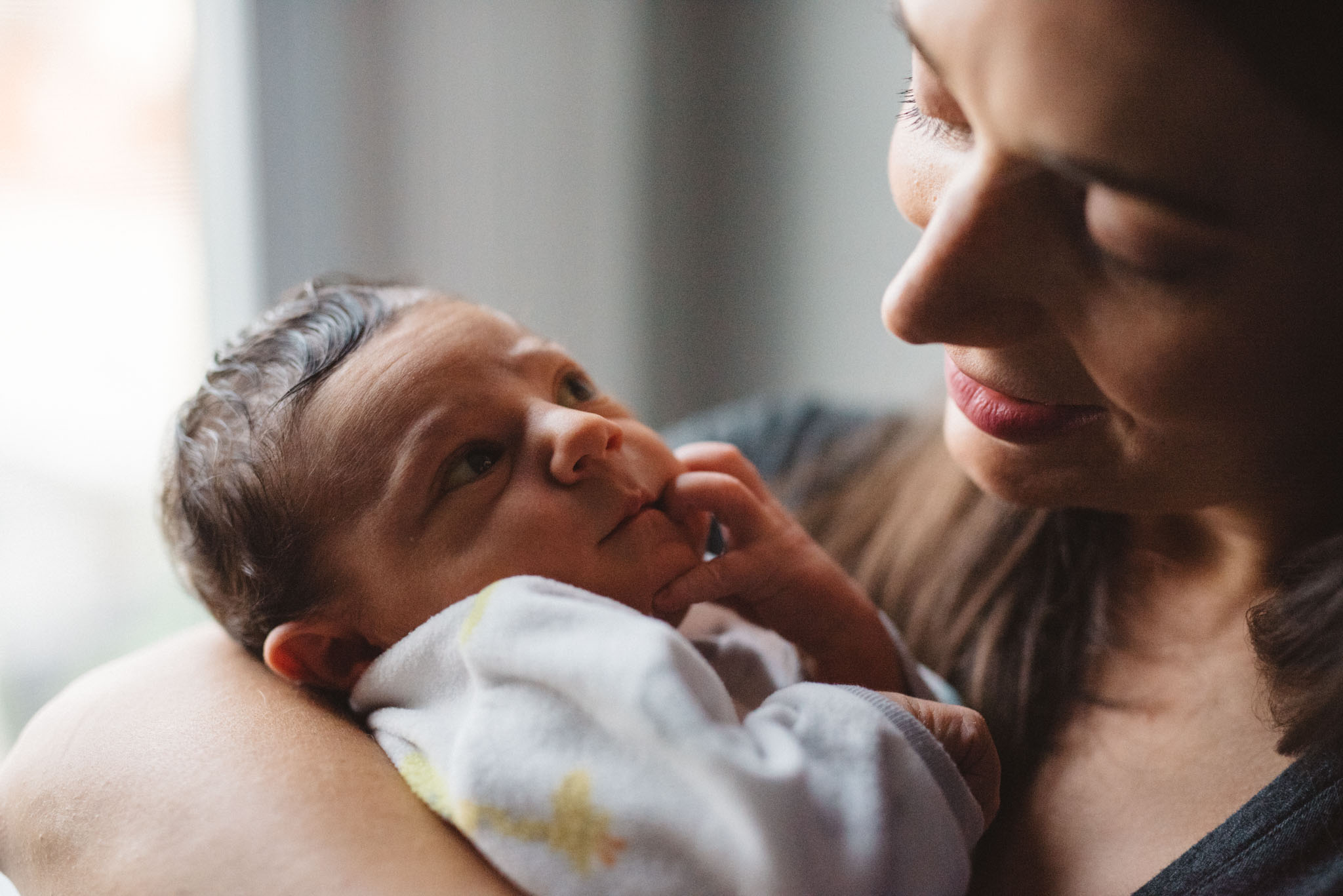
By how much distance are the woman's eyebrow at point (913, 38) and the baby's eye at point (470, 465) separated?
0.43 meters

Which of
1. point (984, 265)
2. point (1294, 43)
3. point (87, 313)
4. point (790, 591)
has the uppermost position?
point (1294, 43)

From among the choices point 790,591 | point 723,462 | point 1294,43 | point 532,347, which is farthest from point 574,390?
point 1294,43

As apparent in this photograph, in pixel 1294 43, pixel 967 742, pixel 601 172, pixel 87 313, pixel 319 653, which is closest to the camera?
pixel 1294 43

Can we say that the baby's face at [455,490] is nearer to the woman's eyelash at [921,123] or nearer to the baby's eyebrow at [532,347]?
the baby's eyebrow at [532,347]

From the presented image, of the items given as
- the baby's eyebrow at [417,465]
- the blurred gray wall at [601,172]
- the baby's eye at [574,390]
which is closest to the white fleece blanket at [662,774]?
the baby's eyebrow at [417,465]

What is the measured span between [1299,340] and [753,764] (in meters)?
0.42

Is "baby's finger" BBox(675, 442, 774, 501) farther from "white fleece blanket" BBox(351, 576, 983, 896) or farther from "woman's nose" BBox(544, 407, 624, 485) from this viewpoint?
"white fleece blanket" BBox(351, 576, 983, 896)

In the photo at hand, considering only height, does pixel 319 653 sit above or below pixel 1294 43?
below

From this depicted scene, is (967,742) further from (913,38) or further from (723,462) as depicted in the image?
(913,38)

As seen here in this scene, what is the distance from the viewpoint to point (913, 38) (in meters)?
0.63

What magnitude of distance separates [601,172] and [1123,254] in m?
1.61

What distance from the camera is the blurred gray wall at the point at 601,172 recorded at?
1617mm

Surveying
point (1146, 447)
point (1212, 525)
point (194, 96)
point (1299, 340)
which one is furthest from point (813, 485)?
point (194, 96)

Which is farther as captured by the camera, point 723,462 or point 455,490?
point 723,462
